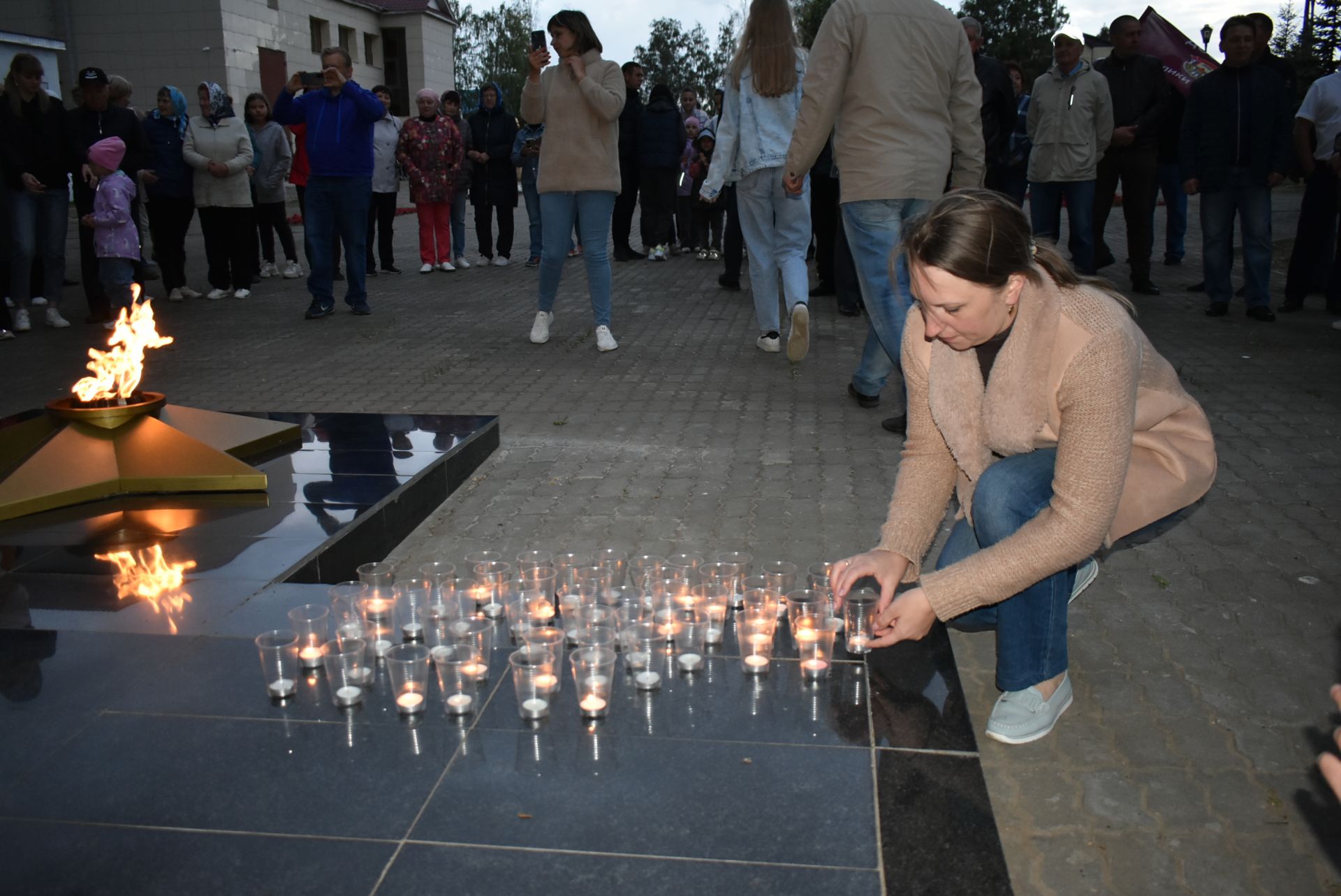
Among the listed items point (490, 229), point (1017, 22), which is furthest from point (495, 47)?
point (490, 229)

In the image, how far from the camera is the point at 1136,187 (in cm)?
1073

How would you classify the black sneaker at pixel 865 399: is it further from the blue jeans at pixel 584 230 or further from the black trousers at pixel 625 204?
the black trousers at pixel 625 204

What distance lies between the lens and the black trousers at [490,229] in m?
14.2

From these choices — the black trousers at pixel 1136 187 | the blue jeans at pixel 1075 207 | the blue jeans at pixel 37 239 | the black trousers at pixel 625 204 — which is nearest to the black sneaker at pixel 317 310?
the blue jeans at pixel 37 239

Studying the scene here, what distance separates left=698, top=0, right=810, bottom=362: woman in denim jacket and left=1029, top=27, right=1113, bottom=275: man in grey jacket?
3.51 meters

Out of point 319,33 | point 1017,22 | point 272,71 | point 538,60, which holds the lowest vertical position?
point 538,60

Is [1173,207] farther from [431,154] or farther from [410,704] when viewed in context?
[410,704]

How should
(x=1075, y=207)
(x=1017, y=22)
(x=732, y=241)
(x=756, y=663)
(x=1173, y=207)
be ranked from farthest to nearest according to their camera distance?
(x=1017, y=22), (x=1173, y=207), (x=732, y=241), (x=1075, y=207), (x=756, y=663)

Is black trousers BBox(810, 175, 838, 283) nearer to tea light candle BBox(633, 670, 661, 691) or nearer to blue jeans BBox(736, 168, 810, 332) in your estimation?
blue jeans BBox(736, 168, 810, 332)

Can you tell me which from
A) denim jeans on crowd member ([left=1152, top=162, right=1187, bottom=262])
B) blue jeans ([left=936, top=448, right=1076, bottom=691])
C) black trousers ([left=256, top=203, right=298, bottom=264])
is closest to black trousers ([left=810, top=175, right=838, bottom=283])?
denim jeans on crowd member ([left=1152, top=162, right=1187, bottom=262])

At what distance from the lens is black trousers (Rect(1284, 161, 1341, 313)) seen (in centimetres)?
927

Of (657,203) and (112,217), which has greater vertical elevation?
(112,217)

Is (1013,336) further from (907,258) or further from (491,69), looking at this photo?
(491,69)

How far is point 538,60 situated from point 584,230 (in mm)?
1150
